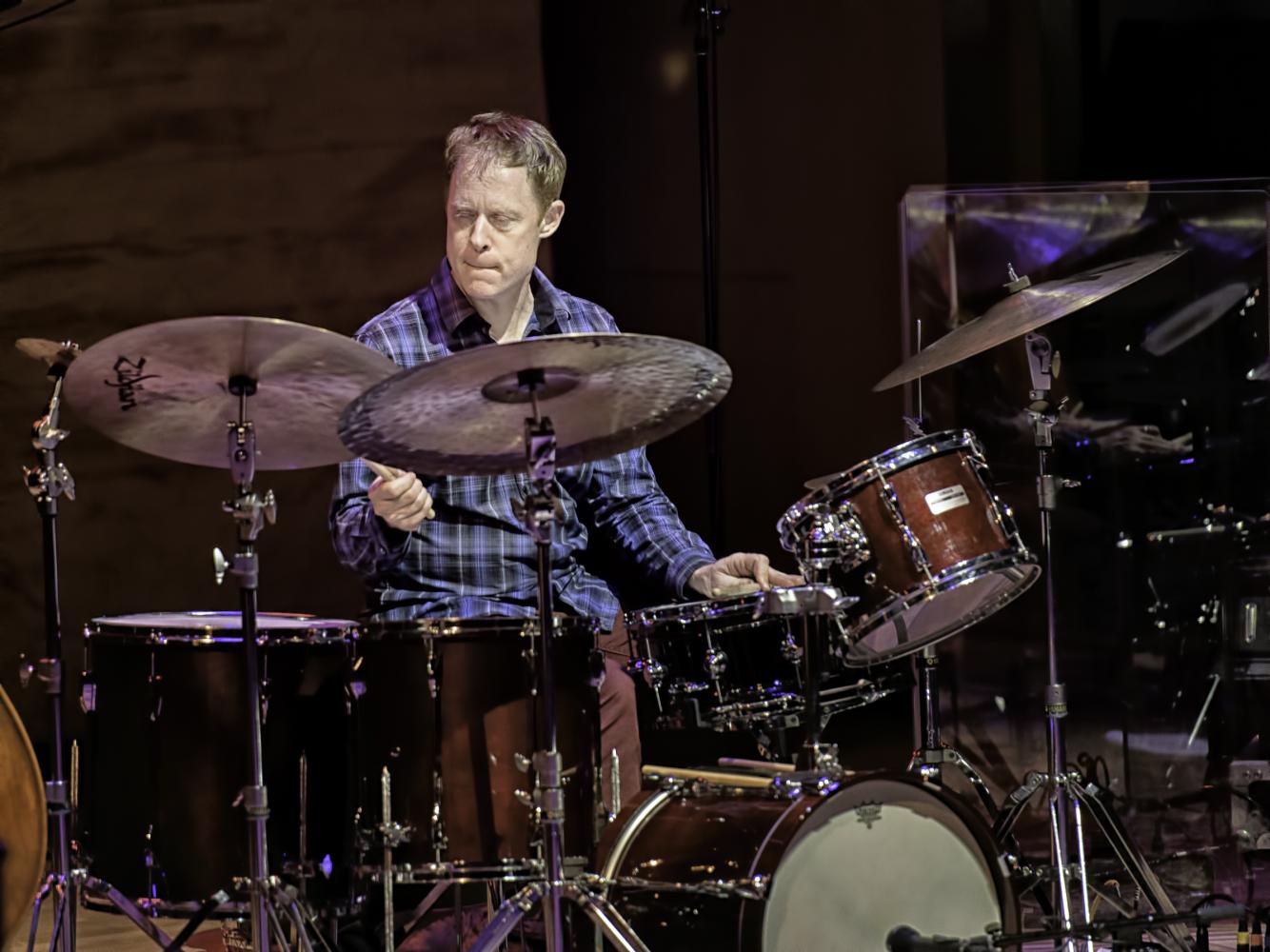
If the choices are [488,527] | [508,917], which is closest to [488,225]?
[488,527]

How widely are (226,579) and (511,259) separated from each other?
1794 millimetres

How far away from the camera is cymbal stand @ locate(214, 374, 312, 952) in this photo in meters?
2.60

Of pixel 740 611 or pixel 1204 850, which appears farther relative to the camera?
pixel 1204 850

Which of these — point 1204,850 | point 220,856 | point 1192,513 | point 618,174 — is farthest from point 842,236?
point 220,856

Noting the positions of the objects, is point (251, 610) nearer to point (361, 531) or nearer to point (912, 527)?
Answer: point (361, 531)

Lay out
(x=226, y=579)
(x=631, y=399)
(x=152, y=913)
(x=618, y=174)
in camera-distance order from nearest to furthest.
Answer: (x=631, y=399), (x=152, y=913), (x=618, y=174), (x=226, y=579)

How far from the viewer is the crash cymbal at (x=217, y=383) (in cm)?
246

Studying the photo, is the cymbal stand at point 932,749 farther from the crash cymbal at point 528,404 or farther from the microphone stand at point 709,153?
the crash cymbal at point 528,404

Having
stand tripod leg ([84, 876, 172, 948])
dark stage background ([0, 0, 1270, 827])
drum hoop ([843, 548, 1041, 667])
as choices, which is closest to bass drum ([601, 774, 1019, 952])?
drum hoop ([843, 548, 1041, 667])

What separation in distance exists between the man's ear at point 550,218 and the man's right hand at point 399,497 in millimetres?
882

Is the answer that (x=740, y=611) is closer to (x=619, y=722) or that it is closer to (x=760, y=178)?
(x=619, y=722)

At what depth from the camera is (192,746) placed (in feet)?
9.33

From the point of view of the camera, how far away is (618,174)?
4332 millimetres

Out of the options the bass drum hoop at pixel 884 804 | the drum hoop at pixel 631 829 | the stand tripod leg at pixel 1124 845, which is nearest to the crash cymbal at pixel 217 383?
the drum hoop at pixel 631 829
